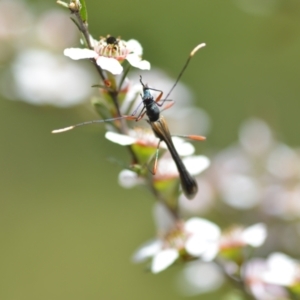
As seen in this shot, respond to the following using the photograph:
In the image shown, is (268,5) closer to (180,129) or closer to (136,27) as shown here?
(180,129)

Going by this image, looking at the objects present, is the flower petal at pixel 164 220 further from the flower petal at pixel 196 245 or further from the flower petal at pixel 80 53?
the flower petal at pixel 80 53

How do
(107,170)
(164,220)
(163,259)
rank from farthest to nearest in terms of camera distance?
1. (107,170)
2. (164,220)
3. (163,259)

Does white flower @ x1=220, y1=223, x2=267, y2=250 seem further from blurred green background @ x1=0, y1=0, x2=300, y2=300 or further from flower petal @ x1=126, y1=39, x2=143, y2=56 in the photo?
blurred green background @ x1=0, y1=0, x2=300, y2=300

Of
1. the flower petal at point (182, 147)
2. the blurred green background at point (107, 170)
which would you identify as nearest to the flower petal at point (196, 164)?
the flower petal at point (182, 147)

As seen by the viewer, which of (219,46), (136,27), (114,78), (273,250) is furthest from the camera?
(219,46)

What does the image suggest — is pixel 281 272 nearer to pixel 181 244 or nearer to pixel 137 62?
pixel 181 244

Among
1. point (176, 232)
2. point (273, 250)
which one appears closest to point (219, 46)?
point (273, 250)

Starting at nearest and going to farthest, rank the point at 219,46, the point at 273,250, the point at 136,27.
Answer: the point at 273,250 → the point at 136,27 → the point at 219,46

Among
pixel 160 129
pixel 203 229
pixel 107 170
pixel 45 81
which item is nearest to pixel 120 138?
pixel 160 129
